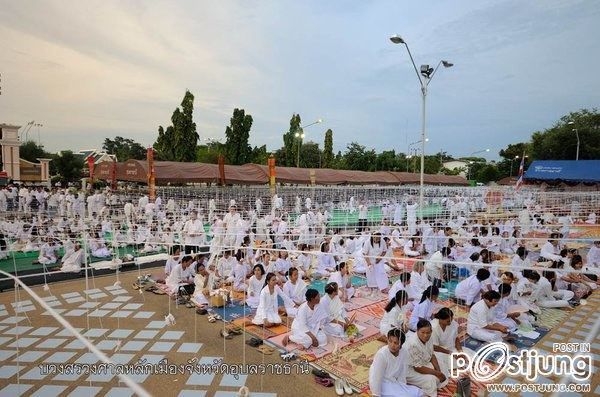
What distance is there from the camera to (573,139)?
37.0m

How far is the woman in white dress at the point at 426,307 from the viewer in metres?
5.43

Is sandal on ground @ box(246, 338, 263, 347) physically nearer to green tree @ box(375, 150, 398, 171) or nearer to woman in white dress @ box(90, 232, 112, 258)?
woman in white dress @ box(90, 232, 112, 258)

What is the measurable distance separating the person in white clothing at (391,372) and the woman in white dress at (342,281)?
282 cm

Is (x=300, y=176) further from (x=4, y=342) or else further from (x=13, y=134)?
(x=13, y=134)

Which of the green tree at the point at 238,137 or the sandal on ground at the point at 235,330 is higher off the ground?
the green tree at the point at 238,137

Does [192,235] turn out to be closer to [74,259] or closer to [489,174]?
[74,259]

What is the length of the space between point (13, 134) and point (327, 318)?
44131 mm

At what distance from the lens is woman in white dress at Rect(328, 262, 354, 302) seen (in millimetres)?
6945

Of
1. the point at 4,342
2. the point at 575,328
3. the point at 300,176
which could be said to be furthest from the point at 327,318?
the point at 300,176

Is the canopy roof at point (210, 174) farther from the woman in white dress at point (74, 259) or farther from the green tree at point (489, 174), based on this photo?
the green tree at point (489, 174)

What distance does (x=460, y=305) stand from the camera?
23.7 ft

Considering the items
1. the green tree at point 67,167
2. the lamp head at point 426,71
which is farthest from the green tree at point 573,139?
the green tree at point 67,167

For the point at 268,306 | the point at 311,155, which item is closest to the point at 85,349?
the point at 268,306

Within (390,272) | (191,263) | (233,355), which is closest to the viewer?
(233,355)
